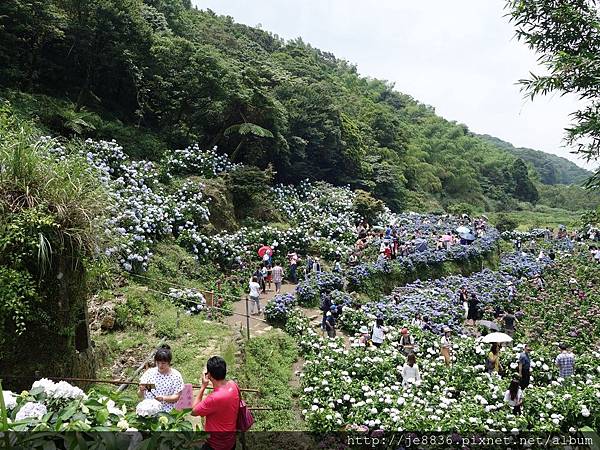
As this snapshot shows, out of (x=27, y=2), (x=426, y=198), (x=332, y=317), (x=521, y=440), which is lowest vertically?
(x=521, y=440)

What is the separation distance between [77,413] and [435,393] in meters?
6.91

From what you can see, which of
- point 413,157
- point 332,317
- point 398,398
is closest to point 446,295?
point 332,317

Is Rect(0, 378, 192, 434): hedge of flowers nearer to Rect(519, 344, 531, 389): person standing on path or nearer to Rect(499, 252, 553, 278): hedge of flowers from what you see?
Rect(519, 344, 531, 389): person standing on path

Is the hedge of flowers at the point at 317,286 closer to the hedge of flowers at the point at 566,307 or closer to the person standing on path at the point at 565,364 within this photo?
the hedge of flowers at the point at 566,307

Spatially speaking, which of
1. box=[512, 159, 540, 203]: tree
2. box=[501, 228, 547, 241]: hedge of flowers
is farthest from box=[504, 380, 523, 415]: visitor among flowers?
box=[512, 159, 540, 203]: tree

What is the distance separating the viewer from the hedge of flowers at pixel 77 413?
8.78ft

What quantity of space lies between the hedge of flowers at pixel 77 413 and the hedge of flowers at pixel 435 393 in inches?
194

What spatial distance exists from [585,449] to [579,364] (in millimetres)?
3628

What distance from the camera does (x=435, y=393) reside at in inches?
330

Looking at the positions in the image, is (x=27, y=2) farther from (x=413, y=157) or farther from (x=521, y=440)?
(x=413, y=157)

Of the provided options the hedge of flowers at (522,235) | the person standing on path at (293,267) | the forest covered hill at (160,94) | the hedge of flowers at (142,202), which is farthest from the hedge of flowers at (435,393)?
the hedge of flowers at (522,235)

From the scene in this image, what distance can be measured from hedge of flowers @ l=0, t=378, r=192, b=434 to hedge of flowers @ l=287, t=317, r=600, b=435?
4.92 metres

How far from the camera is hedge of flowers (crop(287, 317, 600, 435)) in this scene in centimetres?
726

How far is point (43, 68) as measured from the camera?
59.3 feet
